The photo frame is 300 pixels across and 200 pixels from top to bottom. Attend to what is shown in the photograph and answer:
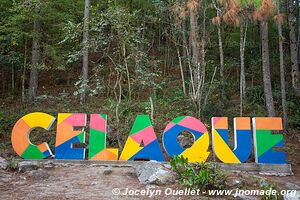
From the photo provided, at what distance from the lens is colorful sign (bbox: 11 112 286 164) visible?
24.7ft

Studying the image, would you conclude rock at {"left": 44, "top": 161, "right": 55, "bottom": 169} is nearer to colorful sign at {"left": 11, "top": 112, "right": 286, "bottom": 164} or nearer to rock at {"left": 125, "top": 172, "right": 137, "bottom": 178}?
colorful sign at {"left": 11, "top": 112, "right": 286, "bottom": 164}

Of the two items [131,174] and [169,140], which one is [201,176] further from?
[169,140]

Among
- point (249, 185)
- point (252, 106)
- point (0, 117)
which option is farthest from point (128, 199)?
point (252, 106)

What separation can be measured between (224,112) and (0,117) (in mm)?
8797

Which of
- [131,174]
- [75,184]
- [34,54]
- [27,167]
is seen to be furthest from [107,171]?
[34,54]

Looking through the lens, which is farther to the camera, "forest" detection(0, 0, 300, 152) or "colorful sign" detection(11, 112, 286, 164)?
"forest" detection(0, 0, 300, 152)

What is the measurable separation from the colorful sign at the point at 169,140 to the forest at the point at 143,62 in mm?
1099

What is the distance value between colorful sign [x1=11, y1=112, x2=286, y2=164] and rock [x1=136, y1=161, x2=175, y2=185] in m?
1.68

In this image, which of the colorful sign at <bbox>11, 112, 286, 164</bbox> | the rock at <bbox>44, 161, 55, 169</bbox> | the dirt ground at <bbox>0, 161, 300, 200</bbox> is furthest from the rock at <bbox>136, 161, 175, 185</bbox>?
the rock at <bbox>44, 161, 55, 169</bbox>

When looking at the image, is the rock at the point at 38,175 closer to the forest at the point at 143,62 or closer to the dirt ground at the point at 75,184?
the dirt ground at the point at 75,184

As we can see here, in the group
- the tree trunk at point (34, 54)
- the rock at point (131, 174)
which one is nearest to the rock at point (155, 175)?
the rock at point (131, 174)

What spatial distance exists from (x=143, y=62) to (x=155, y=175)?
522 centimetres

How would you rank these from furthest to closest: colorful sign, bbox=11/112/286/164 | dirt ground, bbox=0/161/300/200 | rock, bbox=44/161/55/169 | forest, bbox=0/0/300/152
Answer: forest, bbox=0/0/300/152
colorful sign, bbox=11/112/286/164
rock, bbox=44/161/55/169
dirt ground, bbox=0/161/300/200

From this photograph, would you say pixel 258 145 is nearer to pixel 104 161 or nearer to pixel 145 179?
pixel 145 179
